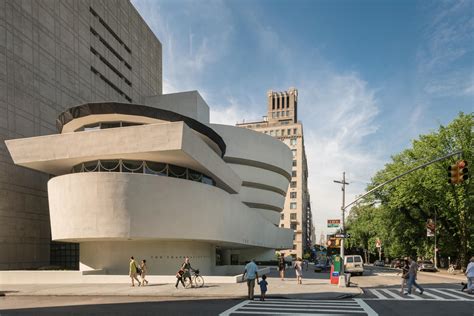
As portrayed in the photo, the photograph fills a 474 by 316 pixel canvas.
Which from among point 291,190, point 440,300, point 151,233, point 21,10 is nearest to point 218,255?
point 151,233

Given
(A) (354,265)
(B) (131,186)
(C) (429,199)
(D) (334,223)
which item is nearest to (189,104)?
(B) (131,186)

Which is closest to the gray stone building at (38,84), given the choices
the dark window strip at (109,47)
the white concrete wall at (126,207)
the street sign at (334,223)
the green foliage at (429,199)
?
the dark window strip at (109,47)

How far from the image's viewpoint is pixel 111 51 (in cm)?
5469

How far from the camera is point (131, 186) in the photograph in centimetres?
2744

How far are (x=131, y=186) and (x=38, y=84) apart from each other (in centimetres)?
1779

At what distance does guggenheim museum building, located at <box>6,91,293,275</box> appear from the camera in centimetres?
2717

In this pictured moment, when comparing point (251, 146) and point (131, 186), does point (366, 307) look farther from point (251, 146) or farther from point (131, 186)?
point (251, 146)

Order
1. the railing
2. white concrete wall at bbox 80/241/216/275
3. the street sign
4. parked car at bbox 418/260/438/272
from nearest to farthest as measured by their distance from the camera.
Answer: the street sign < the railing < white concrete wall at bbox 80/241/216/275 < parked car at bbox 418/260/438/272

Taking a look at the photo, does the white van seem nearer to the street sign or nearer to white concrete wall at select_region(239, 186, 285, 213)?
the street sign

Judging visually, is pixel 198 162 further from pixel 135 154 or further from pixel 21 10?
pixel 21 10

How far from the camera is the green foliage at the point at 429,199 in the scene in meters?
42.5

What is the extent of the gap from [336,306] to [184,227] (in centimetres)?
1561

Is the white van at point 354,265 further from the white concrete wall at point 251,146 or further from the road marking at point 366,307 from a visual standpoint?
the white concrete wall at point 251,146

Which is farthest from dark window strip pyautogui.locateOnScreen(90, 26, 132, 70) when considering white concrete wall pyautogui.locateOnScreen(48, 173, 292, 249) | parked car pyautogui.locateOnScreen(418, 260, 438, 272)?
parked car pyautogui.locateOnScreen(418, 260, 438, 272)
